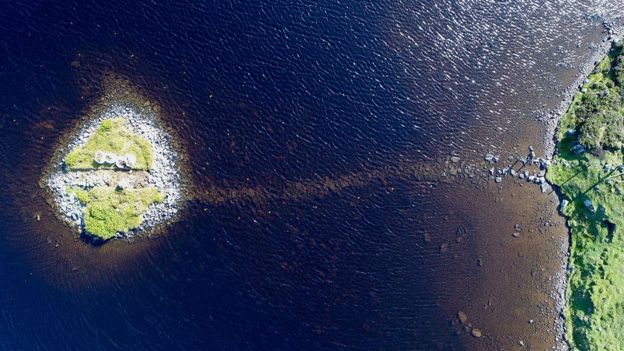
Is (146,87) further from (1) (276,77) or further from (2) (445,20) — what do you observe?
(2) (445,20)

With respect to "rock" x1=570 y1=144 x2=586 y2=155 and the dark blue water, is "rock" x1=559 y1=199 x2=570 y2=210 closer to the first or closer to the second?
"rock" x1=570 y1=144 x2=586 y2=155

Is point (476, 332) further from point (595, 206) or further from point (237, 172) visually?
point (237, 172)

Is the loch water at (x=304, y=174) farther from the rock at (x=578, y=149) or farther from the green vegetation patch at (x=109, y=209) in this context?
the rock at (x=578, y=149)

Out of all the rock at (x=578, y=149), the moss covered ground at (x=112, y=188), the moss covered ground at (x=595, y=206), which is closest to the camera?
the moss covered ground at (x=595, y=206)

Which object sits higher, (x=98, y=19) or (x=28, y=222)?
(x=98, y=19)

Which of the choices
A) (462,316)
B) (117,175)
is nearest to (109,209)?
(117,175)

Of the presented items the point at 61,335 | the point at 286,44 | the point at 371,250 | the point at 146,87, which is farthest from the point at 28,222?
the point at 371,250

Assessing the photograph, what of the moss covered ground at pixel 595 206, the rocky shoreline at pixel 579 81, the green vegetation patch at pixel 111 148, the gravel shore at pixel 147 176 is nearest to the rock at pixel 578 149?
the moss covered ground at pixel 595 206
